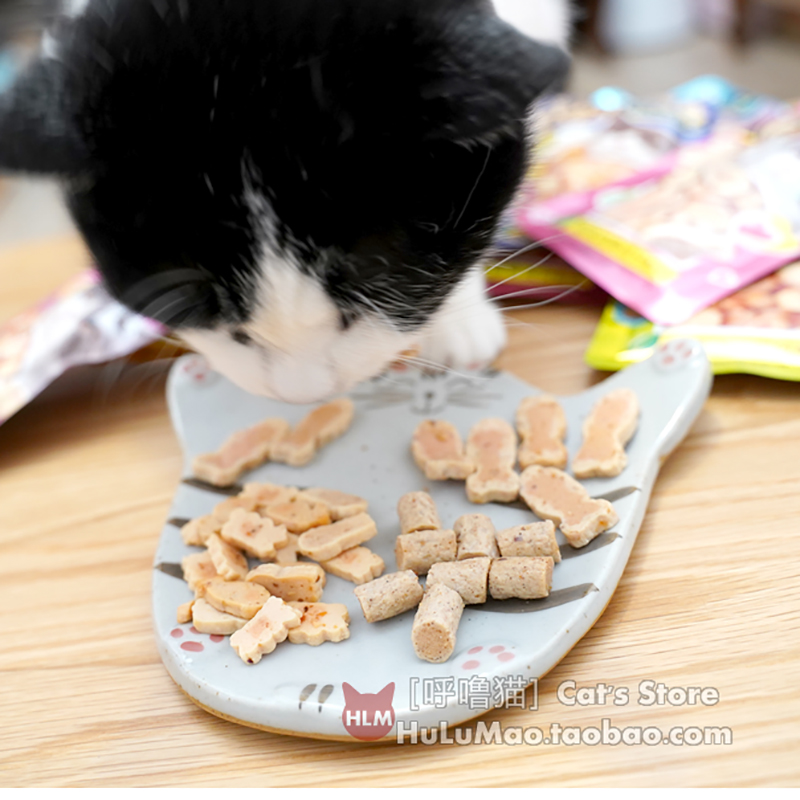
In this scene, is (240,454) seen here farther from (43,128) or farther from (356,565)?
(43,128)

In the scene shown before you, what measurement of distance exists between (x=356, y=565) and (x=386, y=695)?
112 millimetres

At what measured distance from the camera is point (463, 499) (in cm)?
63

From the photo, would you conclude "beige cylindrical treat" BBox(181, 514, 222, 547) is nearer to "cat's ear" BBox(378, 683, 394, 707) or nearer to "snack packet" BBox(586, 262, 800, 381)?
"cat's ear" BBox(378, 683, 394, 707)

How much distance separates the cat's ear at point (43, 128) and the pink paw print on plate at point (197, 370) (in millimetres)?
302

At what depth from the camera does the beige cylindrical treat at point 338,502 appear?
62cm

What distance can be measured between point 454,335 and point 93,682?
0.43 metres

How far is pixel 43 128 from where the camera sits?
49 cm

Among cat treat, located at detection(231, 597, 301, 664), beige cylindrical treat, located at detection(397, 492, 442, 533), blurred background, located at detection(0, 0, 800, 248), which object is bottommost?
blurred background, located at detection(0, 0, 800, 248)

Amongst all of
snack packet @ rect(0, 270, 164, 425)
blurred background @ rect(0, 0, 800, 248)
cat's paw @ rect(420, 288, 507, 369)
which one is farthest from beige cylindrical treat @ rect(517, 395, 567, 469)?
blurred background @ rect(0, 0, 800, 248)

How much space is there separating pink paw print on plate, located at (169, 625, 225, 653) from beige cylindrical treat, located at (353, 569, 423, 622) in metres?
0.10

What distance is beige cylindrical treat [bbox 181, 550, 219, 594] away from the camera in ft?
1.85

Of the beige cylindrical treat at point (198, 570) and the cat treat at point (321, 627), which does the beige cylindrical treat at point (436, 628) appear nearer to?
the cat treat at point (321, 627)

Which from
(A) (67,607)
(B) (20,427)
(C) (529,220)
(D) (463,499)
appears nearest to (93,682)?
(A) (67,607)

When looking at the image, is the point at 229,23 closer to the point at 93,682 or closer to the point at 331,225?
the point at 331,225
